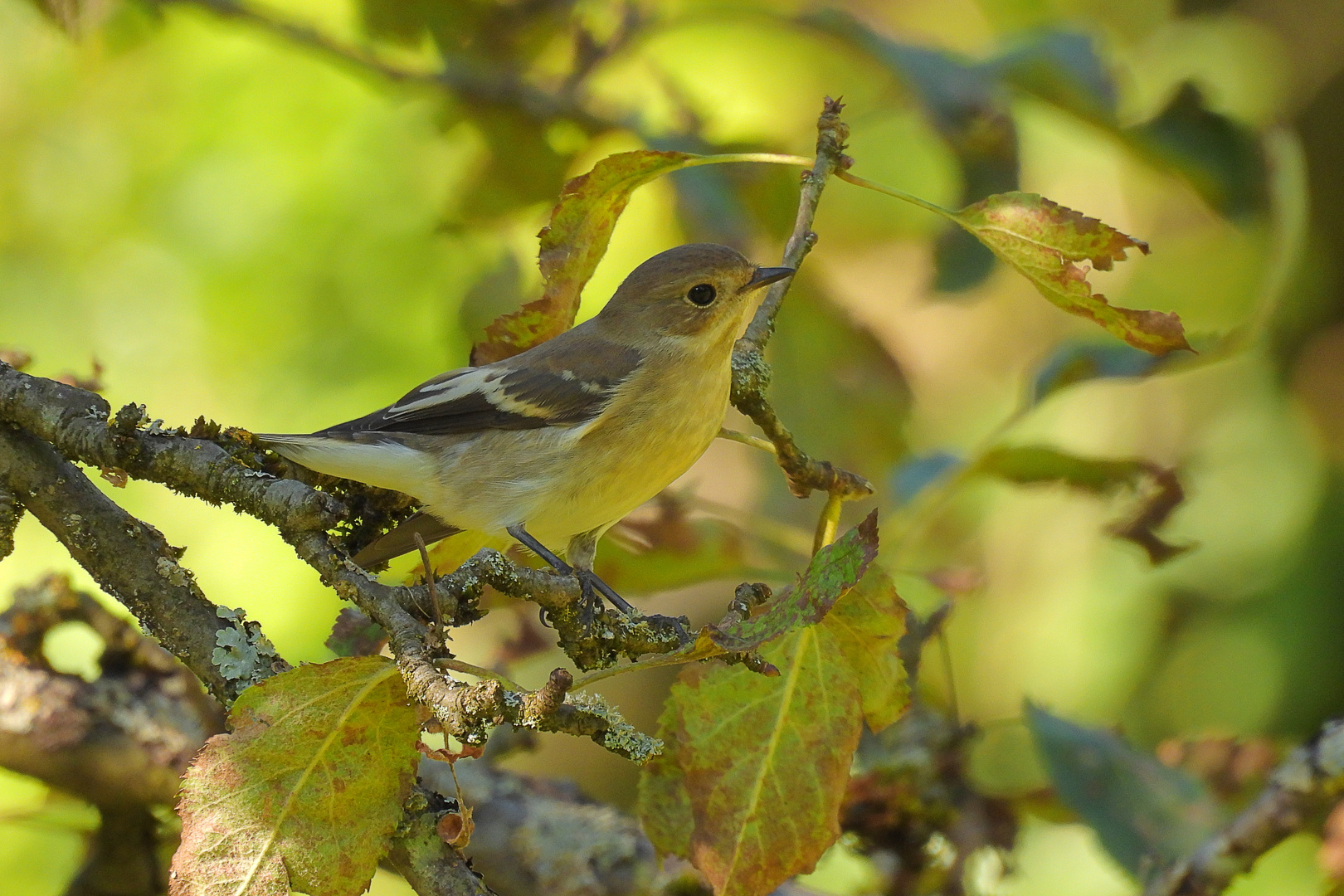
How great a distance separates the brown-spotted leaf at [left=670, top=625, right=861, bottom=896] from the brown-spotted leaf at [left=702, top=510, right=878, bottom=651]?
0.96 feet

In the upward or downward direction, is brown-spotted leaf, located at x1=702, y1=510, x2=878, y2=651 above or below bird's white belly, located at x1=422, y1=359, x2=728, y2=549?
below

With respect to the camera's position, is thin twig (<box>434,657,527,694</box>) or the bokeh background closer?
thin twig (<box>434,657,527,694</box>)

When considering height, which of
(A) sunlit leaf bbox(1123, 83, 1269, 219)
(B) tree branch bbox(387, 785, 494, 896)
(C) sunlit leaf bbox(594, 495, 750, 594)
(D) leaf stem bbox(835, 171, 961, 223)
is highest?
A: (A) sunlit leaf bbox(1123, 83, 1269, 219)

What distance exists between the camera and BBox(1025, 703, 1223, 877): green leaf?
2619mm

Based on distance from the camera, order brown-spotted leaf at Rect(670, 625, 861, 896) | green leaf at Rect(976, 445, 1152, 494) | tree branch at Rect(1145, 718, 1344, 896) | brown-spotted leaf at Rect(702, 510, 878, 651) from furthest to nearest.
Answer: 1. green leaf at Rect(976, 445, 1152, 494)
2. tree branch at Rect(1145, 718, 1344, 896)
3. brown-spotted leaf at Rect(670, 625, 861, 896)
4. brown-spotted leaf at Rect(702, 510, 878, 651)

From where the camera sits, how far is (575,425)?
2.84 m

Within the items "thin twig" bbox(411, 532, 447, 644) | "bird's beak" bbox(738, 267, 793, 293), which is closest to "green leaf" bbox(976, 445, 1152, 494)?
"bird's beak" bbox(738, 267, 793, 293)

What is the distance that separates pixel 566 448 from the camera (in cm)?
276

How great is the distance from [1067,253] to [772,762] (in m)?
0.83

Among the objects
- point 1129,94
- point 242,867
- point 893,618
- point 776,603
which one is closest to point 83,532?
point 242,867

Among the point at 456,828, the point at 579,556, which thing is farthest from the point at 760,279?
the point at 456,828

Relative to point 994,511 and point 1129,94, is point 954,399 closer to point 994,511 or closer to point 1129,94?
point 994,511

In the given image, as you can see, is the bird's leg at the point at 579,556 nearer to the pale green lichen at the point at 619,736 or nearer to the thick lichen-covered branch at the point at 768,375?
the thick lichen-covered branch at the point at 768,375

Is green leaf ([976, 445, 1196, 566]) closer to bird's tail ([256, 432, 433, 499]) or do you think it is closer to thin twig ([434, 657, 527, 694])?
bird's tail ([256, 432, 433, 499])
